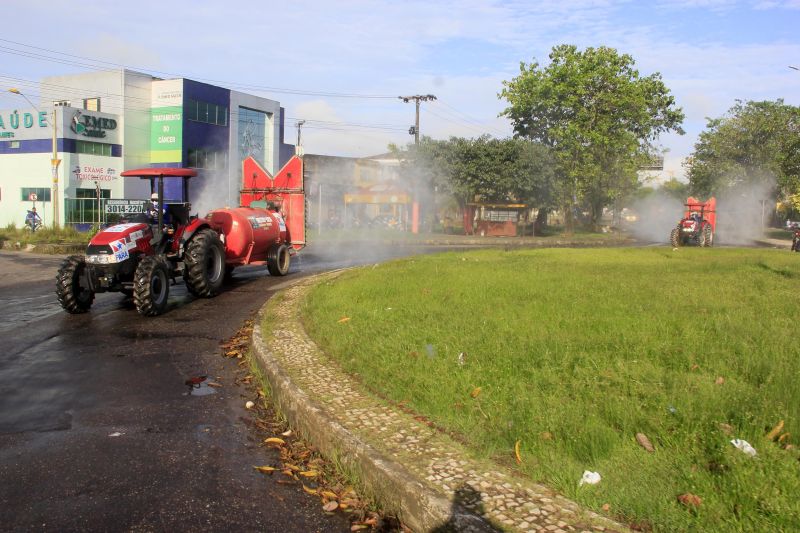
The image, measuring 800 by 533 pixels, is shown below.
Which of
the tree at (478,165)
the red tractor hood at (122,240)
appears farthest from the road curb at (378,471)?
the tree at (478,165)

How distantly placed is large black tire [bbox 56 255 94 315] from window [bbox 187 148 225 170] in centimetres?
3368

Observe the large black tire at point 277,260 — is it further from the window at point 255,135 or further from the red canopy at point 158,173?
the window at point 255,135

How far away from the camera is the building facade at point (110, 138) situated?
36.6 m

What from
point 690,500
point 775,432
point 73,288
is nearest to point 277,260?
point 73,288

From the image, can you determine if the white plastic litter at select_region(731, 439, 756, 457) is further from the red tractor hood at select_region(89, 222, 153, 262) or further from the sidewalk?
the red tractor hood at select_region(89, 222, 153, 262)

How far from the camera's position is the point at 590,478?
3357 millimetres

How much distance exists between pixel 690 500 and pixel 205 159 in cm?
4349

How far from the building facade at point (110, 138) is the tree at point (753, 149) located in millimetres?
35233

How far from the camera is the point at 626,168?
42125mm

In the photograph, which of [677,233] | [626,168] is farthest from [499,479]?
A: [626,168]

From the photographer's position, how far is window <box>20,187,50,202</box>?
3725cm

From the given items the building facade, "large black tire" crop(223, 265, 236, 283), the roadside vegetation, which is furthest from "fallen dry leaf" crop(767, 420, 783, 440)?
the building facade

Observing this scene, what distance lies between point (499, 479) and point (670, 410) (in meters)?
1.36

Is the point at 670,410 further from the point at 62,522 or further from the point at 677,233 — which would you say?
the point at 677,233
